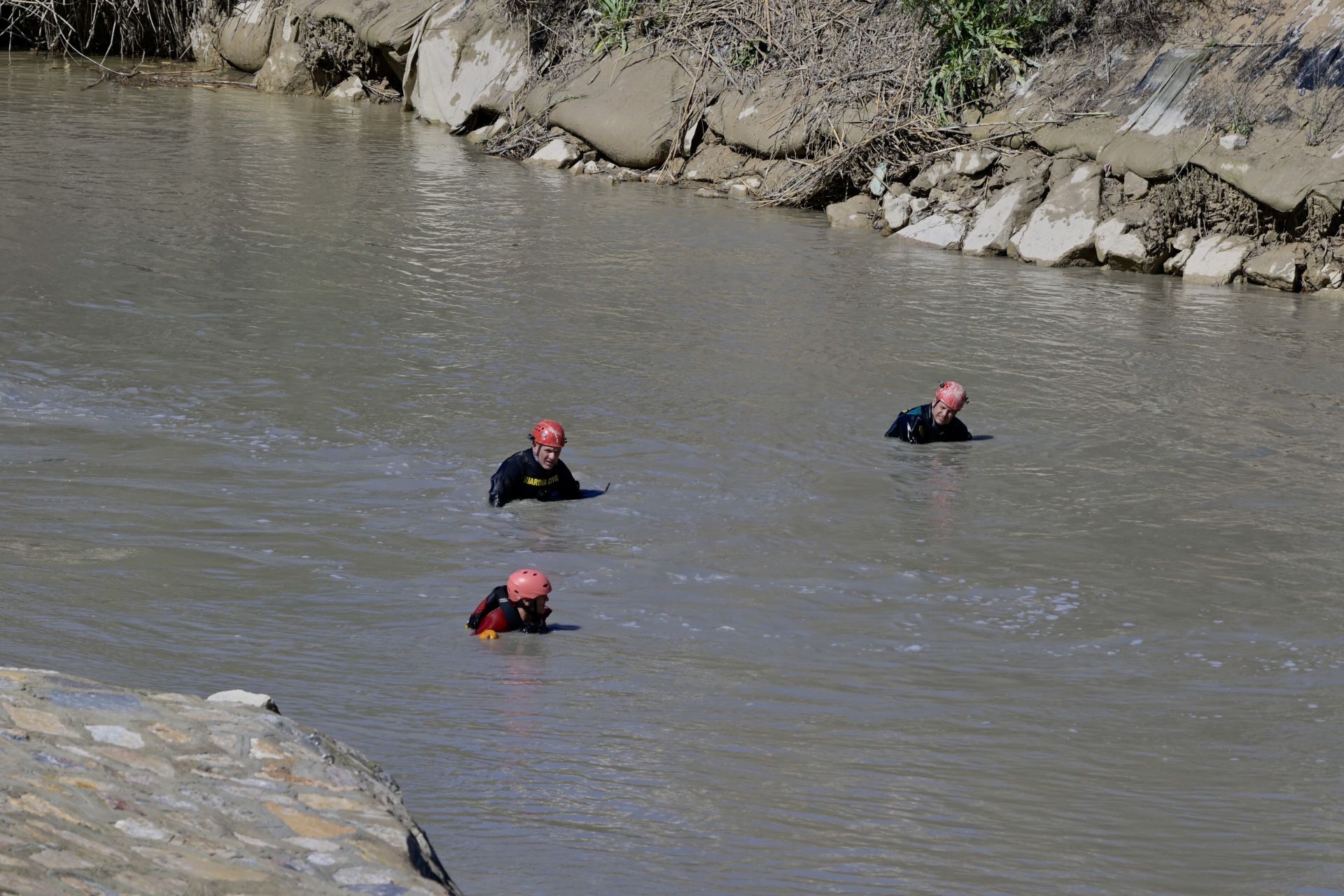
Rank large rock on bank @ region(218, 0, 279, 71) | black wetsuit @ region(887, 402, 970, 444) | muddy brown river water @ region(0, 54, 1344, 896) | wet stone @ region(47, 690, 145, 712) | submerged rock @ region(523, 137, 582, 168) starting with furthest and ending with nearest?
1. large rock on bank @ region(218, 0, 279, 71)
2. submerged rock @ region(523, 137, 582, 168)
3. black wetsuit @ region(887, 402, 970, 444)
4. muddy brown river water @ region(0, 54, 1344, 896)
5. wet stone @ region(47, 690, 145, 712)

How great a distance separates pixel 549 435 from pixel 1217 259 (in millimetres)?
11142

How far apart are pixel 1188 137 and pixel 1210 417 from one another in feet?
22.5

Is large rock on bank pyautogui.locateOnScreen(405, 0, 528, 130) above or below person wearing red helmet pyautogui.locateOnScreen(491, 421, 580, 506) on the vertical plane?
above

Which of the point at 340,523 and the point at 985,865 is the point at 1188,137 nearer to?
the point at 340,523

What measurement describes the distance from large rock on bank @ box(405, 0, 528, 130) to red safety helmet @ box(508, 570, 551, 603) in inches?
743

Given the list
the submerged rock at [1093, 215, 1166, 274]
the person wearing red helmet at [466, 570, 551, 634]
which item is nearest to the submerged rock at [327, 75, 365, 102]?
the submerged rock at [1093, 215, 1166, 274]

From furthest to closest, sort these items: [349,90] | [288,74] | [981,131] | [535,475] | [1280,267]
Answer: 1. [288,74]
2. [349,90]
3. [981,131]
4. [1280,267]
5. [535,475]

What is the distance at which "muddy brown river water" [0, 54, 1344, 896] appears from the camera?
596 cm

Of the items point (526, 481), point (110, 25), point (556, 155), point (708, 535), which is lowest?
point (708, 535)

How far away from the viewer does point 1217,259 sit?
1833 cm

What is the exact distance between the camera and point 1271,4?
19656mm

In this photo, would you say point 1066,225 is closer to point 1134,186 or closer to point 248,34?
point 1134,186

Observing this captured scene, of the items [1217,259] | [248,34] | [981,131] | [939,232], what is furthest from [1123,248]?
[248,34]

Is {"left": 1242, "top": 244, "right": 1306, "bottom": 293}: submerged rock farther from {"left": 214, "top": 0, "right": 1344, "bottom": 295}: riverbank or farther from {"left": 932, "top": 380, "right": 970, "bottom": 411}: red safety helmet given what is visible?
{"left": 932, "top": 380, "right": 970, "bottom": 411}: red safety helmet
